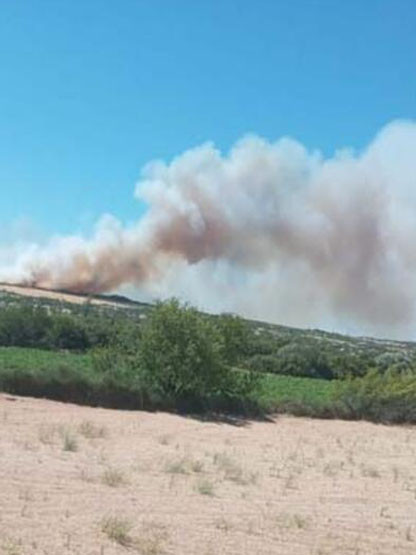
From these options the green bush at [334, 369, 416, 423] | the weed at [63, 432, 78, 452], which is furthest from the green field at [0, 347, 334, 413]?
the weed at [63, 432, 78, 452]

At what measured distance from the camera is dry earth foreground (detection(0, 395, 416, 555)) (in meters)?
13.0

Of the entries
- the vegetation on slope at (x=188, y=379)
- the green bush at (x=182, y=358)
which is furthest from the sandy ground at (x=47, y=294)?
the green bush at (x=182, y=358)

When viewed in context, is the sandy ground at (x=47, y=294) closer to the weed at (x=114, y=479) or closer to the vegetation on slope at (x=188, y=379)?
the vegetation on slope at (x=188, y=379)

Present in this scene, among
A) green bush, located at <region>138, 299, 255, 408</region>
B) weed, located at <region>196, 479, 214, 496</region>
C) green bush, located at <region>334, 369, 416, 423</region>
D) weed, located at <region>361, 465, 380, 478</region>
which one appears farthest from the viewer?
green bush, located at <region>334, 369, 416, 423</region>

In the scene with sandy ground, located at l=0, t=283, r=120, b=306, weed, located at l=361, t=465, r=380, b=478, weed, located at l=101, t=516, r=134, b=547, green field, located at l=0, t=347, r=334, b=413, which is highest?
sandy ground, located at l=0, t=283, r=120, b=306

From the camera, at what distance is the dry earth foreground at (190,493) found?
13.0 metres

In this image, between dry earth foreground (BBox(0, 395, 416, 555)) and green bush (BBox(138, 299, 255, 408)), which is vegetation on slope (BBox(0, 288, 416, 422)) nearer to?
green bush (BBox(138, 299, 255, 408))

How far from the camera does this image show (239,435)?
34.3 metres

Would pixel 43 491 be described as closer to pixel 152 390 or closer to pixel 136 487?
pixel 136 487

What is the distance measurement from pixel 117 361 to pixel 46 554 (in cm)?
3281

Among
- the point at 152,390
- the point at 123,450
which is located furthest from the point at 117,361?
the point at 123,450

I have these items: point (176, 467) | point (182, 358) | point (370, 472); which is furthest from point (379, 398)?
point (176, 467)

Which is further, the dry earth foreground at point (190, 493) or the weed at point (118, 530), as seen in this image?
the dry earth foreground at point (190, 493)

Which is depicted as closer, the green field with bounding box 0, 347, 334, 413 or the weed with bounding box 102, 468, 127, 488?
the weed with bounding box 102, 468, 127, 488
